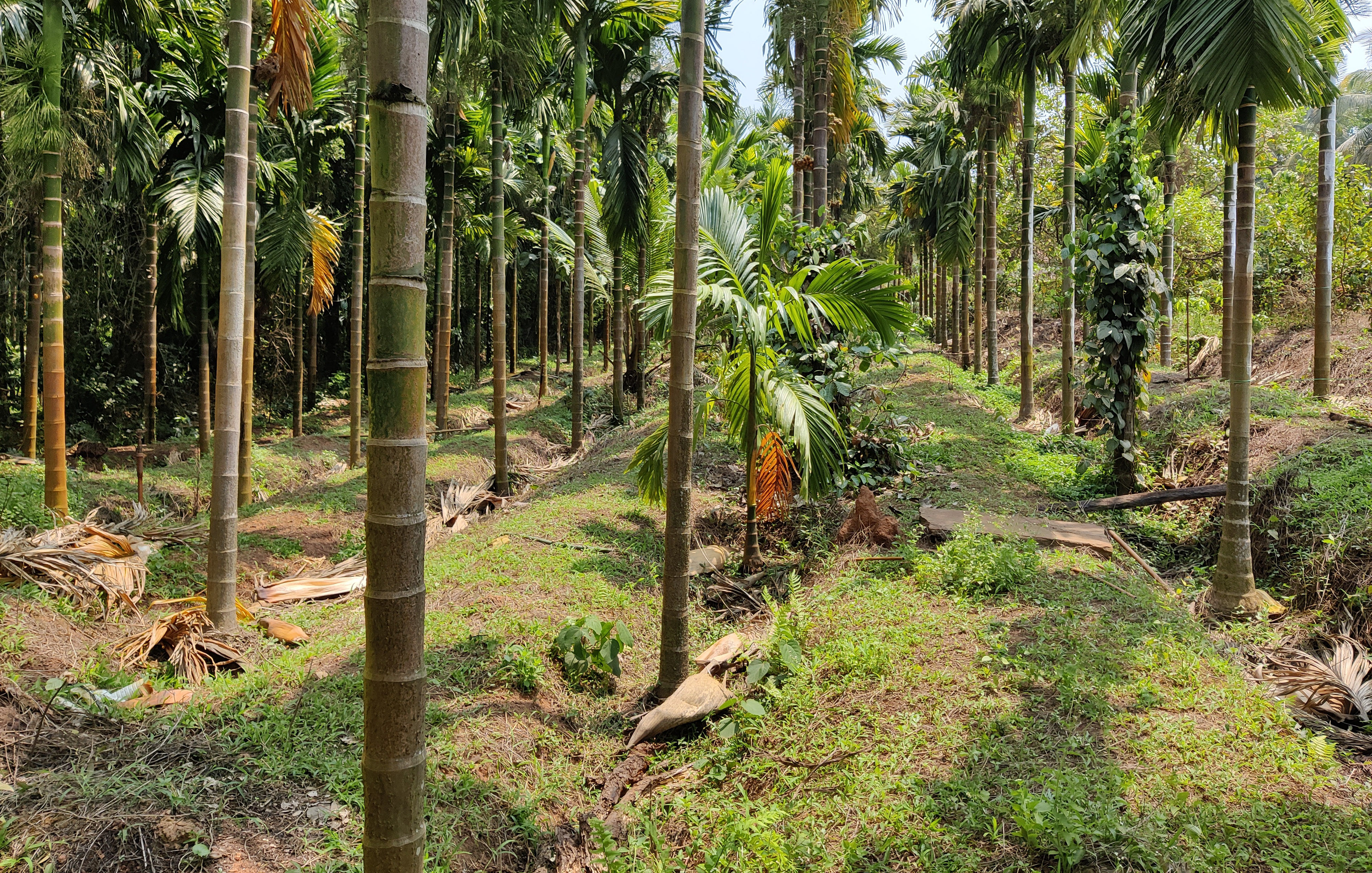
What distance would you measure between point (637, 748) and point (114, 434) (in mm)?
16201

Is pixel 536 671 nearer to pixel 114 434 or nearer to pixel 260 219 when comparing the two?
pixel 260 219

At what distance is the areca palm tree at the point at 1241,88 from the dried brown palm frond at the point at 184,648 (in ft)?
26.9

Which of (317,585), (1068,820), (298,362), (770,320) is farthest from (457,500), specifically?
(1068,820)

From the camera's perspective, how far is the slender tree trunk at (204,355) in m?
12.8

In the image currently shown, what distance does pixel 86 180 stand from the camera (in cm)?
987

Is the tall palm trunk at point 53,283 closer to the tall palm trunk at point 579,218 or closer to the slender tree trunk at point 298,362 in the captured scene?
the tall palm trunk at point 579,218

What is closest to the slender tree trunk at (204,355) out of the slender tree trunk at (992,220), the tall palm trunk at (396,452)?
the tall palm trunk at (396,452)

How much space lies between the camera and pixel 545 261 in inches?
787

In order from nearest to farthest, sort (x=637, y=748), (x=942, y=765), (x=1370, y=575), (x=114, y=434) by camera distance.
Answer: (x=942, y=765) → (x=637, y=748) → (x=1370, y=575) → (x=114, y=434)

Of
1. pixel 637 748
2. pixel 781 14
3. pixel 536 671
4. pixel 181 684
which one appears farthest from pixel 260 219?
pixel 637 748

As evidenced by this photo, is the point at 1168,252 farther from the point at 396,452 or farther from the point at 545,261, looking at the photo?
the point at 396,452

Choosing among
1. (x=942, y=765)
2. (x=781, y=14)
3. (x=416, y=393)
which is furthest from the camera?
(x=781, y=14)

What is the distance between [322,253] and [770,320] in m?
10.5

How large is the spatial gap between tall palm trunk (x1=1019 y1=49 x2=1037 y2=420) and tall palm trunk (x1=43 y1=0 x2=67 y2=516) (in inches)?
545
